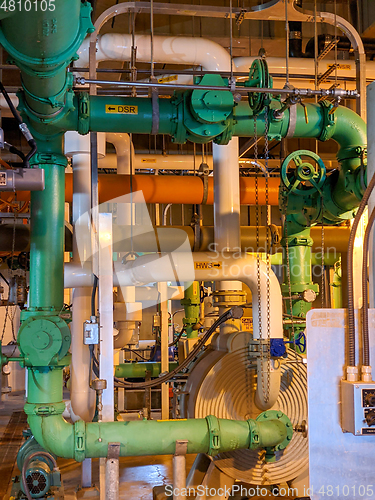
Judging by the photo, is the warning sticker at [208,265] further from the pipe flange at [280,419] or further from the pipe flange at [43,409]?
the pipe flange at [43,409]

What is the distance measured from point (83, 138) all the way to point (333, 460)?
3502 millimetres

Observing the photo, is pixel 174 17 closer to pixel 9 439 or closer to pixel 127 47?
pixel 127 47

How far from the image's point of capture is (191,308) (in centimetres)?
751

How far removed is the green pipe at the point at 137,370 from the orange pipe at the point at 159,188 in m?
2.30

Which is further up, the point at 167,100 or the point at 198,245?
the point at 167,100

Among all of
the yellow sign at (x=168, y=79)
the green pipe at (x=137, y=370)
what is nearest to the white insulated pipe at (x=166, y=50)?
the yellow sign at (x=168, y=79)

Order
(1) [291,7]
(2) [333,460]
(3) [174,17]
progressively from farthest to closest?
(3) [174,17] < (1) [291,7] < (2) [333,460]

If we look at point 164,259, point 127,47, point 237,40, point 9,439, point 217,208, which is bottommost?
point 9,439

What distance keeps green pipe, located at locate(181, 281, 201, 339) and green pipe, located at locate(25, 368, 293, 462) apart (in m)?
4.09

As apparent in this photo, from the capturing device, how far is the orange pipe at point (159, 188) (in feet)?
16.1

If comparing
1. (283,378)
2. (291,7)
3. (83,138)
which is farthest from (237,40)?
(283,378)

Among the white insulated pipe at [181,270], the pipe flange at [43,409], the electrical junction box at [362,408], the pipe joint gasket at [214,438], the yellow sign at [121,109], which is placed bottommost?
the pipe joint gasket at [214,438]

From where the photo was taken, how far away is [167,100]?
3.17m

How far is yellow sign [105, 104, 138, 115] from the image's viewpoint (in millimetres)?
3057
